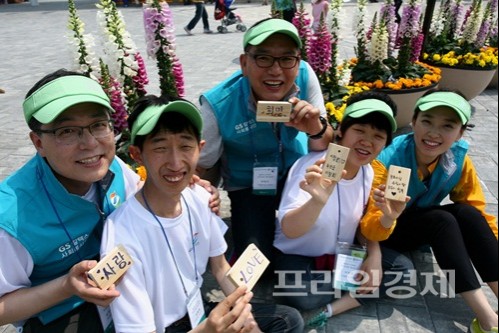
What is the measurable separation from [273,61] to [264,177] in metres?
0.78

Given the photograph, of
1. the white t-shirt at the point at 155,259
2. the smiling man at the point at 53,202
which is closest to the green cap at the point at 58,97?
the smiling man at the point at 53,202

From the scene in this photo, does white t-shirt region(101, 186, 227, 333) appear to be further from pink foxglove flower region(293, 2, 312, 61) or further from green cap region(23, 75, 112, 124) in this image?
pink foxglove flower region(293, 2, 312, 61)

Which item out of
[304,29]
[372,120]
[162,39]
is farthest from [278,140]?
[304,29]

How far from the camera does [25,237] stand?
1.48 meters

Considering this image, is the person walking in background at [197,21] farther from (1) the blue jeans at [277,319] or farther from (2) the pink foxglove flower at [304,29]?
(1) the blue jeans at [277,319]

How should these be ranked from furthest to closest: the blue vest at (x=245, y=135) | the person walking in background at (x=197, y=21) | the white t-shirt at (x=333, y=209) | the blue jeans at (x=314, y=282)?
the person walking in background at (x=197, y=21)
the blue vest at (x=245, y=135)
the blue jeans at (x=314, y=282)
the white t-shirt at (x=333, y=209)

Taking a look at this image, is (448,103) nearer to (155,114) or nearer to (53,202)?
(155,114)

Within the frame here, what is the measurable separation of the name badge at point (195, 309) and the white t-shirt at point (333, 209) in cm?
63

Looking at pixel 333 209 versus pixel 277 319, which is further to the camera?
pixel 333 209

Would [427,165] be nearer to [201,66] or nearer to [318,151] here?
[318,151]

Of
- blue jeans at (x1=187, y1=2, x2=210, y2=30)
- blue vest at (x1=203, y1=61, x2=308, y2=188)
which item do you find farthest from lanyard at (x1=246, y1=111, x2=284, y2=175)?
blue jeans at (x1=187, y1=2, x2=210, y2=30)

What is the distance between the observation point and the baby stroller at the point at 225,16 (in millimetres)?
12703

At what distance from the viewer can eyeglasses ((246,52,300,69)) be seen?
2156mm

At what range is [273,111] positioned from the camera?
6.84ft
